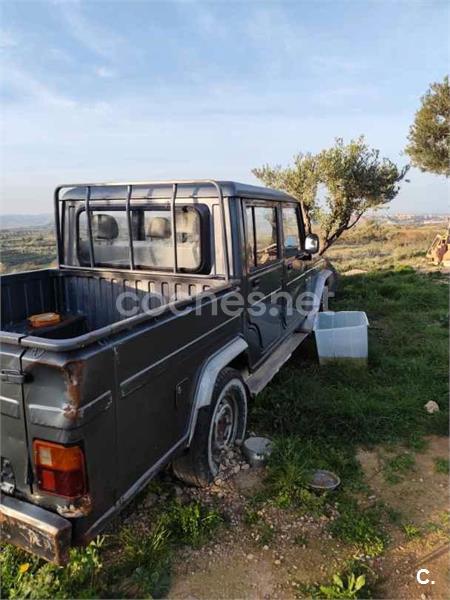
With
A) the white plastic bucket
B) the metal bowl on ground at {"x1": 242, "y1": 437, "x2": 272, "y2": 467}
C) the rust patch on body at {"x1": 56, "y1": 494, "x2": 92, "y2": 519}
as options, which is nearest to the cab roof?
the white plastic bucket

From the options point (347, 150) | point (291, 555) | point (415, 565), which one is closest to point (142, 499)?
point (291, 555)

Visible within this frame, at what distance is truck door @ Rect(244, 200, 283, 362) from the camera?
12.2 ft

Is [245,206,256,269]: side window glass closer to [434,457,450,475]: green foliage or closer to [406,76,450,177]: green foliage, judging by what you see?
[434,457,450,475]: green foliage

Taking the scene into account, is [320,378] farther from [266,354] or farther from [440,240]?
[440,240]

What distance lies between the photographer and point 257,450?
3.35m

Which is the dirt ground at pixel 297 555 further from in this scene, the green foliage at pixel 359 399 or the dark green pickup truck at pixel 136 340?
the dark green pickup truck at pixel 136 340

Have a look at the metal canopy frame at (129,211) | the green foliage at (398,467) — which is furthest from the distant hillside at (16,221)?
the green foliage at (398,467)

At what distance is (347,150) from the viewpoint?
11.6m

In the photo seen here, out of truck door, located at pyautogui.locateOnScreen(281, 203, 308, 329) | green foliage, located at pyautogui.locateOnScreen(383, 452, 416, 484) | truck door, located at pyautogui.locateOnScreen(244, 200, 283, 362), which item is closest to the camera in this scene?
green foliage, located at pyautogui.locateOnScreen(383, 452, 416, 484)

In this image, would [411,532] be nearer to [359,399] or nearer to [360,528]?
[360,528]

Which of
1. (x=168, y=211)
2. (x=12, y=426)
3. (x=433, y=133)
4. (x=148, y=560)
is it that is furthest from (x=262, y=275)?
(x=433, y=133)

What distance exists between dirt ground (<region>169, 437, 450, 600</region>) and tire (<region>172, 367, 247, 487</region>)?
0.69ft

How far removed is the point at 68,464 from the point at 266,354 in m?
2.60

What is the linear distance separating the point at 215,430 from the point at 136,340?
1285 millimetres
